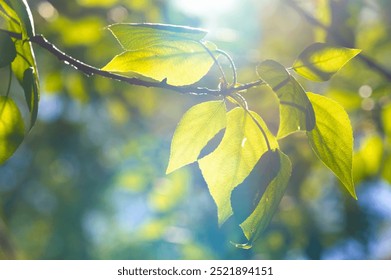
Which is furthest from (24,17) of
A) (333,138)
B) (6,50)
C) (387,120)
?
(387,120)

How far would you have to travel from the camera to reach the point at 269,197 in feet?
2.05

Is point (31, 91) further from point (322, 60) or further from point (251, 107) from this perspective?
point (251, 107)

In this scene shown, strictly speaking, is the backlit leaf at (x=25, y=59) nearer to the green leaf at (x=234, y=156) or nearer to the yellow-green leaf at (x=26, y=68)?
the yellow-green leaf at (x=26, y=68)

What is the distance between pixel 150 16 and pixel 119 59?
1.38 meters

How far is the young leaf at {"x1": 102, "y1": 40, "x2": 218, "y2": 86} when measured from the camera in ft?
2.12

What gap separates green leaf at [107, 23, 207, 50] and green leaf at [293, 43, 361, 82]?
132 mm

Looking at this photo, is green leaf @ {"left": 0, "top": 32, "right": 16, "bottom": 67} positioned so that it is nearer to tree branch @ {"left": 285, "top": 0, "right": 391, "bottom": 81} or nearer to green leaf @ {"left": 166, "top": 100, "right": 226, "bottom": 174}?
green leaf @ {"left": 166, "top": 100, "right": 226, "bottom": 174}

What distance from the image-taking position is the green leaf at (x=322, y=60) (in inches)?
25.6

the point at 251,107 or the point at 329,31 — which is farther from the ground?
the point at 329,31

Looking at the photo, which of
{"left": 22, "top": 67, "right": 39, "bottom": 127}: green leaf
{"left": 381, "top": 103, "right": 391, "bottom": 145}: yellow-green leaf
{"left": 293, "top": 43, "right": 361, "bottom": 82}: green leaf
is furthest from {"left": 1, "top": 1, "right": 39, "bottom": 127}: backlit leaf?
{"left": 381, "top": 103, "right": 391, "bottom": 145}: yellow-green leaf

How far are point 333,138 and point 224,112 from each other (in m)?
0.13

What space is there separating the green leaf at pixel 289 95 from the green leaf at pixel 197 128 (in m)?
0.08

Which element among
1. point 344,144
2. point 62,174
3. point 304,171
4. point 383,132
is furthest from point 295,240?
point 62,174

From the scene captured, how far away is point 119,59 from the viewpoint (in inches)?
25.3
